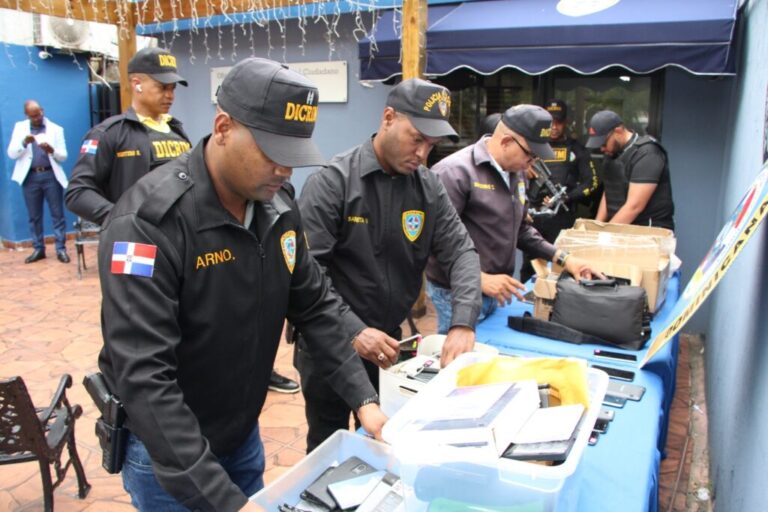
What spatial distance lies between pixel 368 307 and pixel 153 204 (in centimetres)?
125

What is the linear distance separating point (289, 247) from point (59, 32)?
8.94 meters

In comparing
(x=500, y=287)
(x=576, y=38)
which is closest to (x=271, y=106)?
(x=500, y=287)

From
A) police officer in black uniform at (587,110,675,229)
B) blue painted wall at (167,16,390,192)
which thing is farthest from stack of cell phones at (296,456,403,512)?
blue painted wall at (167,16,390,192)

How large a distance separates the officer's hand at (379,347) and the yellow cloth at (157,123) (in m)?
2.39

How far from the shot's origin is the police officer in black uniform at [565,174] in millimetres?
5824

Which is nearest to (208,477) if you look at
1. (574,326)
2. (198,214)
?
(198,214)

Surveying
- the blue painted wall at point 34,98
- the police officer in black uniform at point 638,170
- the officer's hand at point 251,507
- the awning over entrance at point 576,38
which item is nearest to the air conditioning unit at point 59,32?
the blue painted wall at point 34,98

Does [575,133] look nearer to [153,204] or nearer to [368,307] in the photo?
[368,307]

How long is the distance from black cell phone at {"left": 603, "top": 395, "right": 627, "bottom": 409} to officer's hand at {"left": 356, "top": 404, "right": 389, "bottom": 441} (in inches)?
37.9

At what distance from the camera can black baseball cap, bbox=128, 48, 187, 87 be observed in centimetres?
365

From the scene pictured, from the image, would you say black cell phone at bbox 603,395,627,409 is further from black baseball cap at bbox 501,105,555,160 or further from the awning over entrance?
the awning over entrance

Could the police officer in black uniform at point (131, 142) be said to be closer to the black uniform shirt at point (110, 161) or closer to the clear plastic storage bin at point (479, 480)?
the black uniform shirt at point (110, 161)

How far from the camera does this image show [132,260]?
1.37 meters

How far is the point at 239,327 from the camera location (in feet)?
5.29
